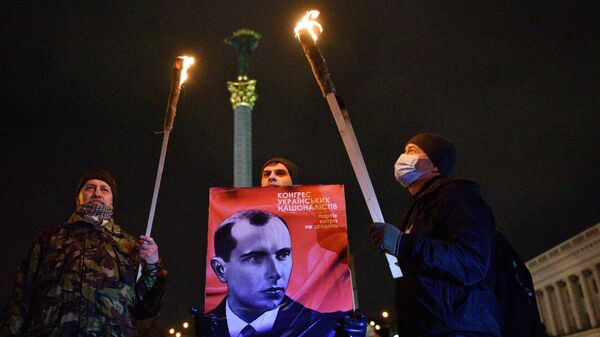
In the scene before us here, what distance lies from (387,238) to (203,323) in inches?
83.9

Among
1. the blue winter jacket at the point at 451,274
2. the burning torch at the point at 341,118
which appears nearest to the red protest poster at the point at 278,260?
the burning torch at the point at 341,118

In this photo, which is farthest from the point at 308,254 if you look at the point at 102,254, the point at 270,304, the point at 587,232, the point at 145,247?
the point at 587,232

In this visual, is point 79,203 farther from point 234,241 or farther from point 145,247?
point 234,241

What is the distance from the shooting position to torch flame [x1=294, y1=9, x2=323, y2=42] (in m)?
5.77

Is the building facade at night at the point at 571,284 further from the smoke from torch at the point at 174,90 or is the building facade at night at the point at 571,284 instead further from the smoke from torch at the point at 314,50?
the smoke from torch at the point at 174,90

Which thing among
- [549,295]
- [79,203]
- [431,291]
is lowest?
[431,291]

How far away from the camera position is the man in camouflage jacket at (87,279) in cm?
489

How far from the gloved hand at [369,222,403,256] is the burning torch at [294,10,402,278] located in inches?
23.1

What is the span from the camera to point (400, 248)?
4.15 m

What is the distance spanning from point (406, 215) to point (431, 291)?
101cm

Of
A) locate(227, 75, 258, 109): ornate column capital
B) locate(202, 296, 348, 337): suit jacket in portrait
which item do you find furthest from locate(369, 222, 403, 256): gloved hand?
locate(227, 75, 258, 109): ornate column capital

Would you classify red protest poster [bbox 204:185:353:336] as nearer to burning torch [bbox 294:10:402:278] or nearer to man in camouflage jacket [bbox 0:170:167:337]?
man in camouflage jacket [bbox 0:170:167:337]

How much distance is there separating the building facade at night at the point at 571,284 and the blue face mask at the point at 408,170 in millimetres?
48899

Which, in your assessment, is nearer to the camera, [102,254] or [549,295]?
[102,254]
